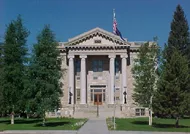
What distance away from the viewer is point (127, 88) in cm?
5681

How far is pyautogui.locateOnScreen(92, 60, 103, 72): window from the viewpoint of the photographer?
57969 millimetres

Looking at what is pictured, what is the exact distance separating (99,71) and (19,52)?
22.4 metres

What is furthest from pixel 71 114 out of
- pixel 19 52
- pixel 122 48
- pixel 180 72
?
pixel 180 72

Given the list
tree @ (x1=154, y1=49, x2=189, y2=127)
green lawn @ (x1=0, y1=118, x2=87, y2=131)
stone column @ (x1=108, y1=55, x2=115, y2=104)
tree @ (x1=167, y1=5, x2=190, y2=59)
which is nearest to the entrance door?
stone column @ (x1=108, y1=55, x2=115, y2=104)

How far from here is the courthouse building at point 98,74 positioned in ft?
174

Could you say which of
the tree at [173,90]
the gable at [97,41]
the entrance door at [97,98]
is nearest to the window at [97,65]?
the gable at [97,41]

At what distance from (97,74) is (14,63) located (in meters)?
22.6

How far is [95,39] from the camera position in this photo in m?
55.8

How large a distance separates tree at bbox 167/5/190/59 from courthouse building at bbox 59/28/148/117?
219 inches

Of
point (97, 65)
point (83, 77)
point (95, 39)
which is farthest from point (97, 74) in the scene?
point (95, 39)

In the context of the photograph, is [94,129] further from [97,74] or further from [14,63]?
[97,74]

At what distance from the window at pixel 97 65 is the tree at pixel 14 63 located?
845 inches

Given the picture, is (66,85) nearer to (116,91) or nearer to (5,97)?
(116,91)

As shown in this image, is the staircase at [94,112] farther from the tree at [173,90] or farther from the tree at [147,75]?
the tree at [173,90]
